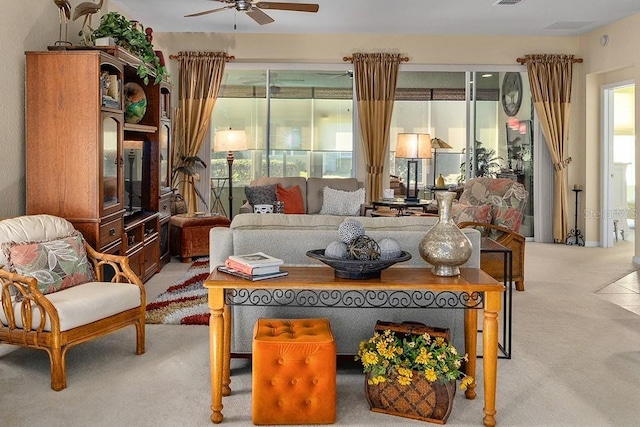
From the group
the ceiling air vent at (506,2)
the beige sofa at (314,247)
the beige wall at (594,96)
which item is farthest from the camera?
the beige wall at (594,96)

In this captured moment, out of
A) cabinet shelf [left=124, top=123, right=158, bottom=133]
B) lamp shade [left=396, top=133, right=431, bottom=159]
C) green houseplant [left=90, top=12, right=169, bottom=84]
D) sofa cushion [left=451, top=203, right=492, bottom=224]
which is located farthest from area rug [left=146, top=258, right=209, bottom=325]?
lamp shade [left=396, top=133, right=431, bottom=159]

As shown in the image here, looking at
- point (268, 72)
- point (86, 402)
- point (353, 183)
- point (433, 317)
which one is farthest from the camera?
point (268, 72)

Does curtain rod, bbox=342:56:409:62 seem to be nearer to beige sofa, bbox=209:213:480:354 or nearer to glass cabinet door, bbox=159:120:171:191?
glass cabinet door, bbox=159:120:171:191

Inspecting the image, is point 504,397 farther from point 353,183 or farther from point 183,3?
point 183,3

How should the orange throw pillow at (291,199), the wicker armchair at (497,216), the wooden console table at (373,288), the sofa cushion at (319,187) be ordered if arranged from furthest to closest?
the sofa cushion at (319,187) → the orange throw pillow at (291,199) → the wicker armchair at (497,216) → the wooden console table at (373,288)

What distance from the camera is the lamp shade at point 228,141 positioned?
332 inches

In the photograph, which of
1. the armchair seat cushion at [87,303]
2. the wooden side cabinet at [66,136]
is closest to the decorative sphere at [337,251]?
the armchair seat cushion at [87,303]

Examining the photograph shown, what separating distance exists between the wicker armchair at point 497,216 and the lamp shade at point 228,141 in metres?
3.05

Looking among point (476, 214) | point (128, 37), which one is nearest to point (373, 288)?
point (476, 214)

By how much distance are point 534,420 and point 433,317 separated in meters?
0.78

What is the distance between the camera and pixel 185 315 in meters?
4.89

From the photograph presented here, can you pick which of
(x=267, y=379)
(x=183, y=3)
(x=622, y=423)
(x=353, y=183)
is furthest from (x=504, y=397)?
(x=183, y=3)

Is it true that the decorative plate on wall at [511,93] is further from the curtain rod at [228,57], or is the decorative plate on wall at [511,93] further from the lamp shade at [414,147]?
the curtain rod at [228,57]

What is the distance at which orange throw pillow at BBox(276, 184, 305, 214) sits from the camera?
308 inches
